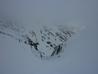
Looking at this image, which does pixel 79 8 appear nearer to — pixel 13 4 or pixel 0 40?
pixel 13 4

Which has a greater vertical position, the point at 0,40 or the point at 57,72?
the point at 0,40

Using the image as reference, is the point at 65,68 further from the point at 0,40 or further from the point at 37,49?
the point at 0,40

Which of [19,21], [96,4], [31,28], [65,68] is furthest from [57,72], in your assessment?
[96,4]

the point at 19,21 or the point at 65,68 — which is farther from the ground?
the point at 19,21

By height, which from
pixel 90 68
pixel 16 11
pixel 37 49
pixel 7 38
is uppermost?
pixel 16 11

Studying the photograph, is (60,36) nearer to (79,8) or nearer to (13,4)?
(79,8)

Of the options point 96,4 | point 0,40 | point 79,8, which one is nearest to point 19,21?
point 0,40
